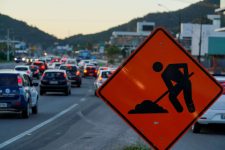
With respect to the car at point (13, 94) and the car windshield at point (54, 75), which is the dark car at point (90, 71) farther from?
the car at point (13, 94)

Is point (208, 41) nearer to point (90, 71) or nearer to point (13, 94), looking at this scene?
point (90, 71)

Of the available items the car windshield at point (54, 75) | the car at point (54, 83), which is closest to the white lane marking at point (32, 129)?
the car at point (54, 83)

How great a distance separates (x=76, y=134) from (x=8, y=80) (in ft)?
19.4

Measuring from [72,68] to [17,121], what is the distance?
30.0m

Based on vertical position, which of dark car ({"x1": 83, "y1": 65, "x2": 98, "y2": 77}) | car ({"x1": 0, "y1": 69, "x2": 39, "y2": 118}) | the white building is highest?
car ({"x1": 0, "y1": 69, "x2": 39, "y2": 118})

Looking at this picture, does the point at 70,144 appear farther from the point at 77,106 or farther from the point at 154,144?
the point at 77,106

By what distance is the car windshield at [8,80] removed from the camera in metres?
23.5

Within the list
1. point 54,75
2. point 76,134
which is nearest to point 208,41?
point 54,75

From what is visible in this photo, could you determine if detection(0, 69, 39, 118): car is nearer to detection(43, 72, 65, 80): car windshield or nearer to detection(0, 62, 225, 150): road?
detection(0, 62, 225, 150): road

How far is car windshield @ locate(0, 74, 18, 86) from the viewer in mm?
23453

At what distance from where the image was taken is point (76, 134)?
18359mm

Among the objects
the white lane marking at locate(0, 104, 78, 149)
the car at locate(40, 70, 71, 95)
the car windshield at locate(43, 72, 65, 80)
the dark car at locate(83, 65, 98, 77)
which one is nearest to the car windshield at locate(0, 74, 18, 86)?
the white lane marking at locate(0, 104, 78, 149)

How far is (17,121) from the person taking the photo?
2211cm

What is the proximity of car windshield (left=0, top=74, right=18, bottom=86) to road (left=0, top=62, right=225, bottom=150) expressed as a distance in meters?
1.14
